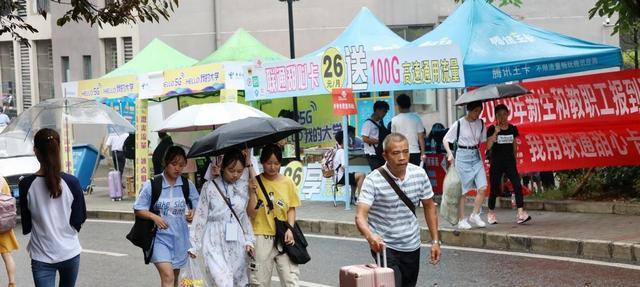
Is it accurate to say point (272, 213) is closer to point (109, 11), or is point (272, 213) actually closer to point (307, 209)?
point (109, 11)

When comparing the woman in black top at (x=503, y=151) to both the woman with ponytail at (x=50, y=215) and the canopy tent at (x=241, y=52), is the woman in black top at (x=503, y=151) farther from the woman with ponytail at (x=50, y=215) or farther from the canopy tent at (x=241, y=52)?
the canopy tent at (x=241, y=52)

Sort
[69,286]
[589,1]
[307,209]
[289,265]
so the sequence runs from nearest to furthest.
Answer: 1. [69,286]
2. [289,265]
3. [307,209]
4. [589,1]

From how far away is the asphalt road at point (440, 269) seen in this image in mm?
11242

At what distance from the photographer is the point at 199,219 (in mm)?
8828

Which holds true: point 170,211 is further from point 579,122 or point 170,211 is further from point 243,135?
point 579,122

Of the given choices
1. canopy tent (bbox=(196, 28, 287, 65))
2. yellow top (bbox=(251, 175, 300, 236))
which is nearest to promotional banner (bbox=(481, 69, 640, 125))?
canopy tent (bbox=(196, 28, 287, 65))

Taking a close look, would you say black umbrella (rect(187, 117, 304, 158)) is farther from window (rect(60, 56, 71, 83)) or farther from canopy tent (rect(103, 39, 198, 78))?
window (rect(60, 56, 71, 83))

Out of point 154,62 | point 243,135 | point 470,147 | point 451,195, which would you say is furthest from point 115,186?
point 243,135

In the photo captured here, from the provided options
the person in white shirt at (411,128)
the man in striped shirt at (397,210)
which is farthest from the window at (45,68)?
the man in striped shirt at (397,210)

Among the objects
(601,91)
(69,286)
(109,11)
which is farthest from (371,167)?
(69,286)

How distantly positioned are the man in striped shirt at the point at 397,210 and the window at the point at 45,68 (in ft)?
105

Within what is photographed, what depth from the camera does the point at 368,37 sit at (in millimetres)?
19359

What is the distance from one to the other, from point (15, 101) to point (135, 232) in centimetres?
3228

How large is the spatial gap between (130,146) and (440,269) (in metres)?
12.6
